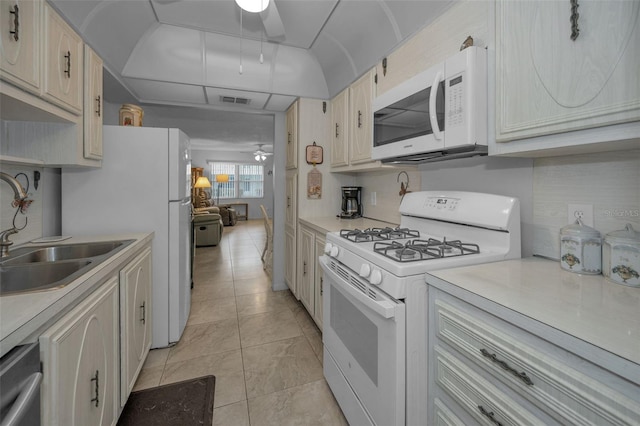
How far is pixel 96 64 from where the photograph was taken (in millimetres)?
1813

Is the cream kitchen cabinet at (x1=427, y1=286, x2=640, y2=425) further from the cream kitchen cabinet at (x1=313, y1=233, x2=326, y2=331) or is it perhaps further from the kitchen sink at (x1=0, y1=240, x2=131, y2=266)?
the kitchen sink at (x1=0, y1=240, x2=131, y2=266)

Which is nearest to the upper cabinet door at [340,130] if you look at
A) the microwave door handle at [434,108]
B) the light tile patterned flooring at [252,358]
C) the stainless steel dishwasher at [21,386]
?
the microwave door handle at [434,108]

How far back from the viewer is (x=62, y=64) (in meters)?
1.44

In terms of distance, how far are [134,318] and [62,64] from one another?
144cm

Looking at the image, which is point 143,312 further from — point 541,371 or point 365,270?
point 541,371

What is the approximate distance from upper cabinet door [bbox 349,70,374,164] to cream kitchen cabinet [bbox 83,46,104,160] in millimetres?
1830

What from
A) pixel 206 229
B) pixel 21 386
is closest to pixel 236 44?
pixel 21 386

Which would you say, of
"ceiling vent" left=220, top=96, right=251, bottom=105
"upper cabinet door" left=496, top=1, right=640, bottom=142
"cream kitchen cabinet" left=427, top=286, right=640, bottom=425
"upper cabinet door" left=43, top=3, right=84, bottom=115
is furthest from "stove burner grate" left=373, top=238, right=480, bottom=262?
"ceiling vent" left=220, top=96, right=251, bottom=105

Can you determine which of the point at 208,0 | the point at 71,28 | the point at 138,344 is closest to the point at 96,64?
the point at 71,28

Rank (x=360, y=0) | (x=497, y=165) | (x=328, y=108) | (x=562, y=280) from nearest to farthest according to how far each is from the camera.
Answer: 1. (x=562, y=280)
2. (x=497, y=165)
3. (x=360, y=0)
4. (x=328, y=108)

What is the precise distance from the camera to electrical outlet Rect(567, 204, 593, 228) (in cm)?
110

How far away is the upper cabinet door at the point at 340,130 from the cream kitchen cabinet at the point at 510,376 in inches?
68.6

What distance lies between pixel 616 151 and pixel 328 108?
2350mm

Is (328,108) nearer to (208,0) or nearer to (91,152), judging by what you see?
(208,0)
